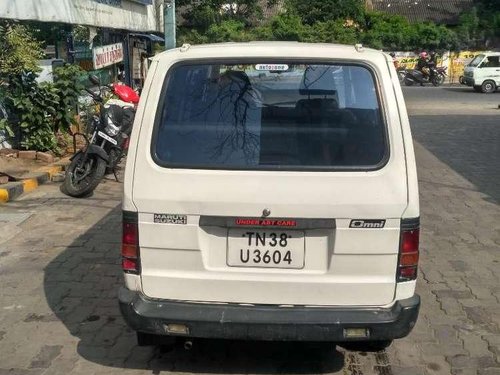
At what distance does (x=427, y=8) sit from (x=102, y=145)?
2047 inches

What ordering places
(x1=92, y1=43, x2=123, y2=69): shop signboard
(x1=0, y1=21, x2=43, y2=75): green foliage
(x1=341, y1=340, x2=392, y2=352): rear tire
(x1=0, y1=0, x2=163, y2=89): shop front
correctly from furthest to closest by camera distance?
(x1=92, y1=43, x2=123, y2=69): shop signboard, (x1=0, y1=0, x2=163, y2=89): shop front, (x1=0, y1=21, x2=43, y2=75): green foliage, (x1=341, y1=340, x2=392, y2=352): rear tire

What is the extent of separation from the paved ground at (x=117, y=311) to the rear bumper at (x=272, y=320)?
61cm

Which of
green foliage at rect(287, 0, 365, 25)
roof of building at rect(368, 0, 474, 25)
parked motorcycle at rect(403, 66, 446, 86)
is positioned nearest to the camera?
parked motorcycle at rect(403, 66, 446, 86)

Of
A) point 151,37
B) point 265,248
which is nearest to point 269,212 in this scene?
point 265,248

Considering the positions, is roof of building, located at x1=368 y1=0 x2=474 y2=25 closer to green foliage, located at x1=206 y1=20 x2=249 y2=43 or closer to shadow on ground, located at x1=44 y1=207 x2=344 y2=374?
green foliage, located at x1=206 y1=20 x2=249 y2=43

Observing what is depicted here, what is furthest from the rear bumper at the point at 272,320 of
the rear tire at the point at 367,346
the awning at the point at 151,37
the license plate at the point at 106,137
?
the awning at the point at 151,37

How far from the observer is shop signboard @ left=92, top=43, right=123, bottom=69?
39.8 ft

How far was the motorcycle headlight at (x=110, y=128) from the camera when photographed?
8430 millimetres

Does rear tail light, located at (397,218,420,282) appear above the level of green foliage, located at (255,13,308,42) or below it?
above

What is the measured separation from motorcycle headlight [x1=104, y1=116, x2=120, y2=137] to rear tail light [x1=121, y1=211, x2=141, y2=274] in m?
5.34

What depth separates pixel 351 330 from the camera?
320 centimetres

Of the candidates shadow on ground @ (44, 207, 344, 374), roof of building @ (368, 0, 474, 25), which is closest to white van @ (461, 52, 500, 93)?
roof of building @ (368, 0, 474, 25)

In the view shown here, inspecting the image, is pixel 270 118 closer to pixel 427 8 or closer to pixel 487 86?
pixel 487 86

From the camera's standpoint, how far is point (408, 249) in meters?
3.24
